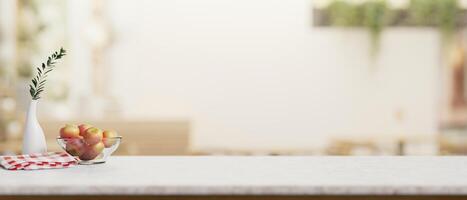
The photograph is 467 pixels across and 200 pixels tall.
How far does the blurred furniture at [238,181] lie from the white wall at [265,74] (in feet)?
19.7

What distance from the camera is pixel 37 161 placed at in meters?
2.95

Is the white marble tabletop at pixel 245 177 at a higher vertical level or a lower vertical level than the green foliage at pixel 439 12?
higher

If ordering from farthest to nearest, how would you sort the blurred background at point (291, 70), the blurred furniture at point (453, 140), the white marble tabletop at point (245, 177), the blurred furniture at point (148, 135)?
the blurred background at point (291, 70) → the blurred furniture at point (453, 140) → the blurred furniture at point (148, 135) → the white marble tabletop at point (245, 177)

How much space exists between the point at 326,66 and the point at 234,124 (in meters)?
1.12

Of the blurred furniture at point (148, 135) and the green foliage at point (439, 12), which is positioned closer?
the blurred furniture at point (148, 135)

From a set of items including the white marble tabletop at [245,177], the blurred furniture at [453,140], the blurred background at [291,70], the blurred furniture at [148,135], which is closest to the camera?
the white marble tabletop at [245,177]

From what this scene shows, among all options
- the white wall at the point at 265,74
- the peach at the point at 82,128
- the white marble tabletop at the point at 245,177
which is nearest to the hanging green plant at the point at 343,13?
the white wall at the point at 265,74

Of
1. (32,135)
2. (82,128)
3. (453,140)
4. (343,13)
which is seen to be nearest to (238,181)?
(82,128)

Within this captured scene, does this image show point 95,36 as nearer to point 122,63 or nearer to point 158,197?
point 122,63

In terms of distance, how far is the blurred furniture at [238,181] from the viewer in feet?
8.25

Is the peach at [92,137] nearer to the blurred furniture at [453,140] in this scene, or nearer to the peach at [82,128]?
the peach at [82,128]

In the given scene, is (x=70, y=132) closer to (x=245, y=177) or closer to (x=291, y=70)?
(x=245, y=177)

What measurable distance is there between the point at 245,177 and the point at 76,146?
695mm

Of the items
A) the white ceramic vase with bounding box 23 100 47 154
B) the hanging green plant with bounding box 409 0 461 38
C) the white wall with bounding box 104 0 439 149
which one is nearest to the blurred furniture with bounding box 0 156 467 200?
the white ceramic vase with bounding box 23 100 47 154
